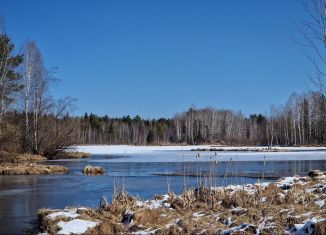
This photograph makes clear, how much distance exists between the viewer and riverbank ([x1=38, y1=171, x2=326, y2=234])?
9085mm

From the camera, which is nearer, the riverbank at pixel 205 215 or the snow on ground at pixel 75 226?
the riverbank at pixel 205 215

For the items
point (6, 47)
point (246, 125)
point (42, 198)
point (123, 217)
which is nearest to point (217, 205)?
point (123, 217)

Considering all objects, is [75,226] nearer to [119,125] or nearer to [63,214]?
[63,214]

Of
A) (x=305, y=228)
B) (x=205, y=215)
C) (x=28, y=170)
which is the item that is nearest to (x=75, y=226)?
(x=205, y=215)

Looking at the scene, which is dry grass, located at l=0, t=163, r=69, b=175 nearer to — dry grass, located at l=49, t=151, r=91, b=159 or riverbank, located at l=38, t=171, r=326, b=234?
riverbank, located at l=38, t=171, r=326, b=234

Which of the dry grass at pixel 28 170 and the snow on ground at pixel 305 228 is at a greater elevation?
the dry grass at pixel 28 170

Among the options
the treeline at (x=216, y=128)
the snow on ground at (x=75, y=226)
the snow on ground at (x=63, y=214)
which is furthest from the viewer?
the treeline at (x=216, y=128)

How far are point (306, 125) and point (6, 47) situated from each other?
72.7 meters

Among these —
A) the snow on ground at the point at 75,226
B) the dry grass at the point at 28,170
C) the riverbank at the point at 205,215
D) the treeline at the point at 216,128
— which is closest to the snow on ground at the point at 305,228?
the riverbank at the point at 205,215

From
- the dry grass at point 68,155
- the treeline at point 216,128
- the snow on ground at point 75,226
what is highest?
the treeline at point 216,128

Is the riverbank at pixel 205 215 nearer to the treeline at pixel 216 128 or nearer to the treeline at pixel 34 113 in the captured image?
the treeline at pixel 34 113

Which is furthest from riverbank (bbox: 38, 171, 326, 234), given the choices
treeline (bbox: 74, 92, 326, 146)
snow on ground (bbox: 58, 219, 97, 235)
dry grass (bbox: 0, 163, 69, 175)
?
treeline (bbox: 74, 92, 326, 146)

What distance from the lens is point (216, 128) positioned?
120m

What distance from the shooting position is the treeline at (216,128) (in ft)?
306
